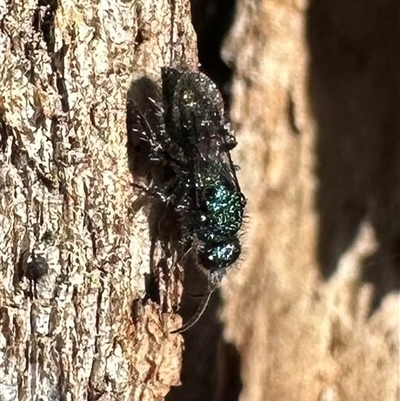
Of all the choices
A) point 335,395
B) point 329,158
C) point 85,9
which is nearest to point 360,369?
point 335,395

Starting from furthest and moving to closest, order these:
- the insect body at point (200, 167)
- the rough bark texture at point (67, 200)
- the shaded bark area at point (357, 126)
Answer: the shaded bark area at point (357, 126) < the insect body at point (200, 167) < the rough bark texture at point (67, 200)

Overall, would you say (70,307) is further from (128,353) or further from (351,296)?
(351,296)

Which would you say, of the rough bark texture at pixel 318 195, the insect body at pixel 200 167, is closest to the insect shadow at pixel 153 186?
the insect body at pixel 200 167

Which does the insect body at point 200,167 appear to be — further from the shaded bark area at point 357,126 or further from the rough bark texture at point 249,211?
the shaded bark area at point 357,126

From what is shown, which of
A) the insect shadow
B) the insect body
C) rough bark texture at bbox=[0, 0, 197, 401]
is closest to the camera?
rough bark texture at bbox=[0, 0, 197, 401]

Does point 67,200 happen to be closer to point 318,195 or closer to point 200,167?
point 200,167

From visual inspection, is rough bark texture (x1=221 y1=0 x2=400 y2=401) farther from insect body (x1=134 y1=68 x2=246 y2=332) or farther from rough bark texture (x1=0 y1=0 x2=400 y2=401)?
insect body (x1=134 y1=68 x2=246 y2=332)

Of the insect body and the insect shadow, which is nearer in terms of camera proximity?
the insect shadow

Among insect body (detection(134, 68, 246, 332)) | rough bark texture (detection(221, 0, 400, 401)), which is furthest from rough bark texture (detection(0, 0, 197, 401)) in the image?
rough bark texture (detection(221, 0, 400, 401))

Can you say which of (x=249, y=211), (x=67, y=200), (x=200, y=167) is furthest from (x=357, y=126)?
(x=67, y=200)
